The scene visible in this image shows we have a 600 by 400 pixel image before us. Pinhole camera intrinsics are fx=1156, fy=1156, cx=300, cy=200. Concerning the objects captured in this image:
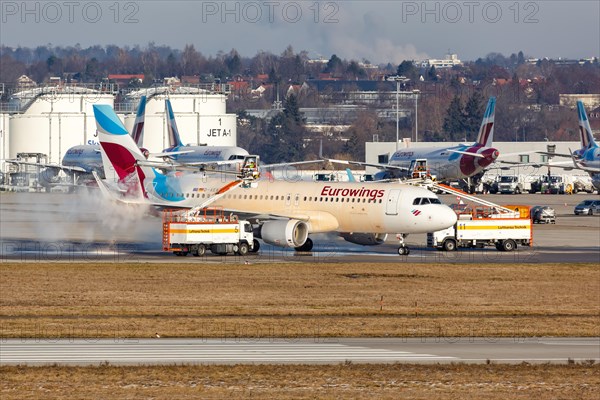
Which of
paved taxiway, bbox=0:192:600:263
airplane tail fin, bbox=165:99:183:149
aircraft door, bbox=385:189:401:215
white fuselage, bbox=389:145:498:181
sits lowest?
paved taxiway, bbox=0:192:600:263

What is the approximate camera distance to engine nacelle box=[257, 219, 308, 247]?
60.6 metres

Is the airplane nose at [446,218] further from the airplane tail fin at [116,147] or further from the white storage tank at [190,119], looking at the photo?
the white storage tank at [190,119]

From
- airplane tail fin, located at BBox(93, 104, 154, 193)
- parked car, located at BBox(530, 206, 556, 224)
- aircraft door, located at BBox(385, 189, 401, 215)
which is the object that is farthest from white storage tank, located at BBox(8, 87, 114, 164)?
aircraft door, located at BBox(385, 189, 401, 215)

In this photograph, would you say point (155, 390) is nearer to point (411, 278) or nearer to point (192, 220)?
point (411, 278)

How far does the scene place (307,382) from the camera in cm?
2556

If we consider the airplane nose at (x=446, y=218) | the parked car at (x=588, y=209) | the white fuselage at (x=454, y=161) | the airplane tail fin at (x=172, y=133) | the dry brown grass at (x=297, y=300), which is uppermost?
the airplane tail fin at (x=172, y=133)

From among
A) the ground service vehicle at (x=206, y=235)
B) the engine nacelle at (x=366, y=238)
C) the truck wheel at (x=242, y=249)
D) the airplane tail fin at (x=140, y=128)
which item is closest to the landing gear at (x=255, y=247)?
the ground service vehicle at (x=206, y=235)

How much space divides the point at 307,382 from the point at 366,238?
1505 inches

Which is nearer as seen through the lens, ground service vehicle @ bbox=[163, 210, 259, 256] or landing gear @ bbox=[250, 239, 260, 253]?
ground service vehicle @ bbox=[163, 210, 259, 256]

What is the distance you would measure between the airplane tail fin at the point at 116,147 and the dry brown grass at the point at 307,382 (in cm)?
4147

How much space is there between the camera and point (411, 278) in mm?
49531

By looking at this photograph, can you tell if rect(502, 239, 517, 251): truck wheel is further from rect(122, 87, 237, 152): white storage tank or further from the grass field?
rect(122, 87, 237, 152): white storage tank

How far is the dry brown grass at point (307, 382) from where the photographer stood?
2420cm

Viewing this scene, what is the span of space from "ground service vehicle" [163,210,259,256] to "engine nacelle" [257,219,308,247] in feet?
3.43
